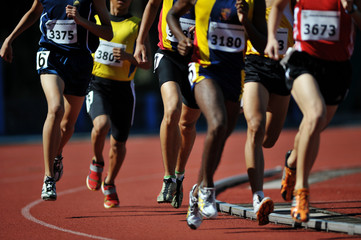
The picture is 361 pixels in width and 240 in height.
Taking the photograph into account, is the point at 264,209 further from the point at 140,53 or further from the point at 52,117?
the point at 52,117

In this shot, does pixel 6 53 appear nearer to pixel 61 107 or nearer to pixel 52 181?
pixel 61 107

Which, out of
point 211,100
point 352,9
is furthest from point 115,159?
point 352,9

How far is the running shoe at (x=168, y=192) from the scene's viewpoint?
8203mm

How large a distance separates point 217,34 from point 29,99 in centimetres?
2360

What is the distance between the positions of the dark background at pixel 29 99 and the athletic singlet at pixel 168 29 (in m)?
21.2

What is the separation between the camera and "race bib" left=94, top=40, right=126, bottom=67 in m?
9.29

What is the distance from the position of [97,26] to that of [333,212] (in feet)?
11.2

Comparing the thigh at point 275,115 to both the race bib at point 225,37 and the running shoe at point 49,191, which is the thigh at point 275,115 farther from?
the running shoe at point 49,191

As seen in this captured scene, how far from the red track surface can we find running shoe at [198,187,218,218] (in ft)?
1.13

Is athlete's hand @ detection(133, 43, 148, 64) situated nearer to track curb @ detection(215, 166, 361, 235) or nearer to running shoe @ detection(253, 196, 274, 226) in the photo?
track curb @ detection(215, 166, 361, 235)

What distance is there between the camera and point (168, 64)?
324 inches

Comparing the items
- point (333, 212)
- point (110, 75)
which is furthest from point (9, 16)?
point (333, 212)

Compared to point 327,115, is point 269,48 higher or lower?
higher

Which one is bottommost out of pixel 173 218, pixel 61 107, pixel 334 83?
pixel 173 218
